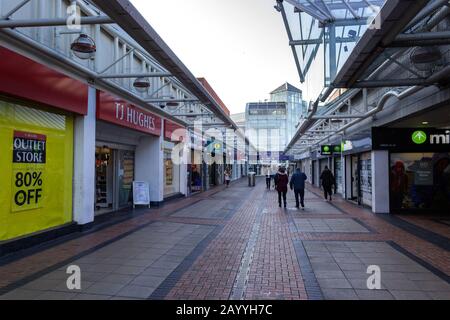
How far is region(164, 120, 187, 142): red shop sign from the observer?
1480 cm

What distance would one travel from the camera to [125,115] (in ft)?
34.9

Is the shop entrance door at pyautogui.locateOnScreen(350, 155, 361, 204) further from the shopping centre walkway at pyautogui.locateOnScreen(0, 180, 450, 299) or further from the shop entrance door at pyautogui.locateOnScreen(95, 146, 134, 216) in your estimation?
the shop entrance door at pyautogui.locateOnScreen(95, 146, 134, 216)

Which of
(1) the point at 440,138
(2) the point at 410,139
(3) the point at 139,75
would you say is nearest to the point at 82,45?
(3) the point at 139,75

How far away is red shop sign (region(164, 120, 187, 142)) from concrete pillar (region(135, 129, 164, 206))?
3.47 feet

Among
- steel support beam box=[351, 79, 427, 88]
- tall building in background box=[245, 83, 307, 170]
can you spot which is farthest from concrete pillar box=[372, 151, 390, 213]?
tall building in background box=[245, 83, 307, 170]

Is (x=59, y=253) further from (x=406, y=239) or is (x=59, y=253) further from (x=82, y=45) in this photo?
(x=406, y=239)

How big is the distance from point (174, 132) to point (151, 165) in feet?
9.16

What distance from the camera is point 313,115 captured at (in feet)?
40.5

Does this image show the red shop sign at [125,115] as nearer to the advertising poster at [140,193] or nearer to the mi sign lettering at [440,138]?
the advertising poster at [140,193]

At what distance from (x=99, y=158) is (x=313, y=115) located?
24.1 feet

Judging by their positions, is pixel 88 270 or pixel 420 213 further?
pixel 420 213
